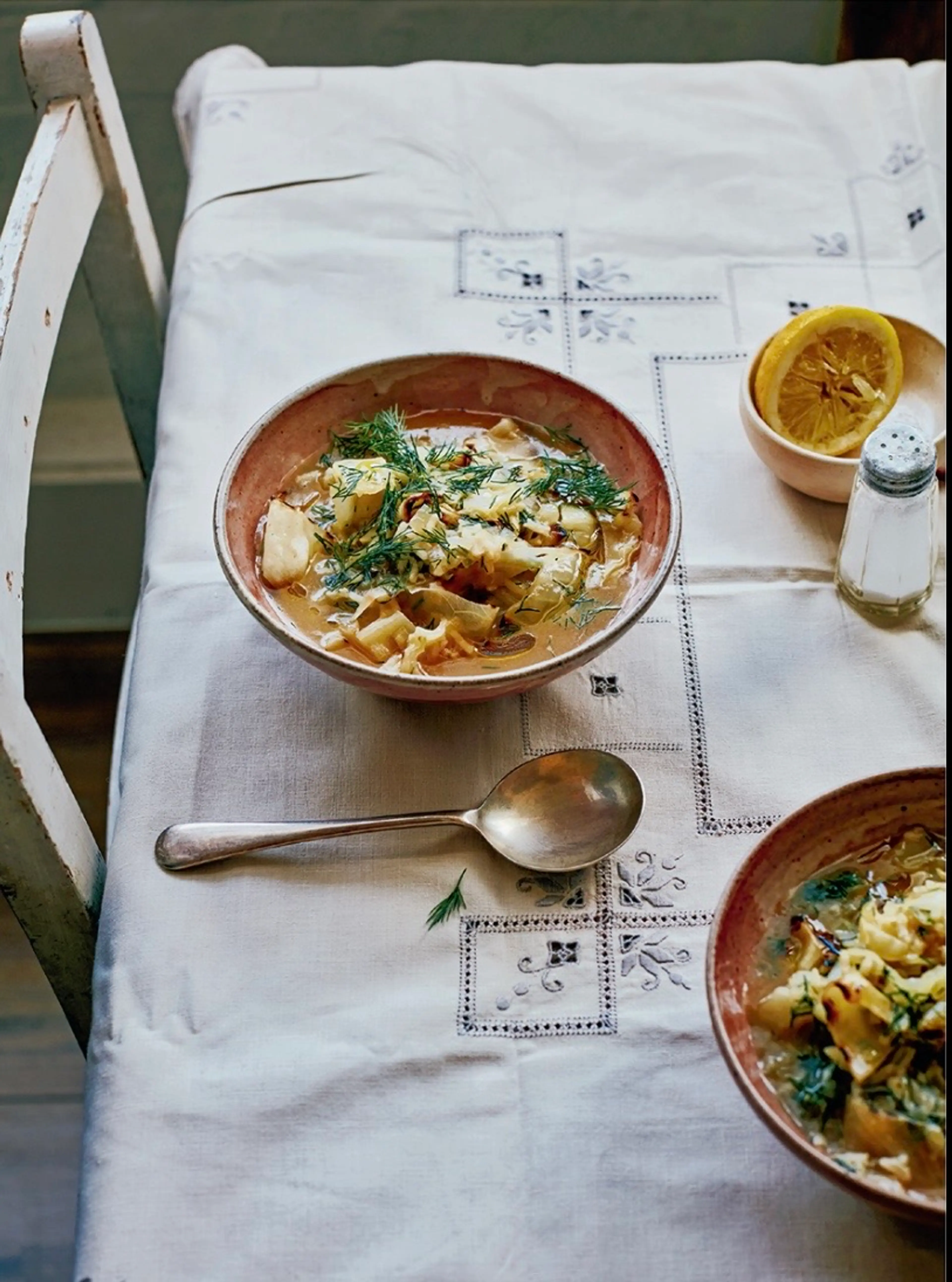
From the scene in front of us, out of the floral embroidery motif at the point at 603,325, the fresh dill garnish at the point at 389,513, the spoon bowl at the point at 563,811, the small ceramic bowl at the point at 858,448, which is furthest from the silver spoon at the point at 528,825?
the floral embroidery motif at the point at 603,325

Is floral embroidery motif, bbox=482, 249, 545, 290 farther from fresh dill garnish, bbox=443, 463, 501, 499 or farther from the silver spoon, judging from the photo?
the silver spoon

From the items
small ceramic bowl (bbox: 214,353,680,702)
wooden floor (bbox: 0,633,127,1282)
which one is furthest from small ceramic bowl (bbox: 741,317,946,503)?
wooden floor (bbox: 0,633,127,1282)

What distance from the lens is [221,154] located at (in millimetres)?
1501

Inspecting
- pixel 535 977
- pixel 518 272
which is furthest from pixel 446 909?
pixel 518 272

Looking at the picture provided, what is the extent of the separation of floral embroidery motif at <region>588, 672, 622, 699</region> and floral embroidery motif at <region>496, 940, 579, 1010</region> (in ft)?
0.73

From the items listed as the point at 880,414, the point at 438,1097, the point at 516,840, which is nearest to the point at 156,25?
the point at 880,414

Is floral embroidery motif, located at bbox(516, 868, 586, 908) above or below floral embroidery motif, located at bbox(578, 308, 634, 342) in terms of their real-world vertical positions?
below

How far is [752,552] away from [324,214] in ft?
2.06

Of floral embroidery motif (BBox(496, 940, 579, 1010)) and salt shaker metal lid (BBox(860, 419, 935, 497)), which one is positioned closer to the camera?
floral embroidery motif (BBox(496, 940, 579, 1010))

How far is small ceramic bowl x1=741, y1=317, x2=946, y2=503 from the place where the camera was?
44.3 inches

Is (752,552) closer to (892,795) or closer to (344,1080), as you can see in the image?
(892,795)

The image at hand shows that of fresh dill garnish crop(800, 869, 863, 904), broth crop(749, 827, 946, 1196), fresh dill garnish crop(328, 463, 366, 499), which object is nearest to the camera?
broth crop(749, 827, 946, 1196)

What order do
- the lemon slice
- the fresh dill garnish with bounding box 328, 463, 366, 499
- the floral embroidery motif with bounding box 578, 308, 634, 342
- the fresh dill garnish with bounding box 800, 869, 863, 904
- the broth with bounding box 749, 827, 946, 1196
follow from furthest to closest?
the floral embroidery motif with bounding box 578, 308, 634, 342 < the lemon slice < the fresh dill garnish with bounding box 328, 463, 366, 499 < the fresh dill garnish with bounding box 800, 869, 863, 904 < the broth with bounding box 749, 827, 946, 1196

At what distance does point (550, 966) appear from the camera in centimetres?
89
